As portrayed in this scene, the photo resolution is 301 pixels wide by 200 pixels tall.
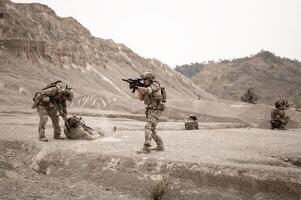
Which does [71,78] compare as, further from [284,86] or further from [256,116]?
[284,86]

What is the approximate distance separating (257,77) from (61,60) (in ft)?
192

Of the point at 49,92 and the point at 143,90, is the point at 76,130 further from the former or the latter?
the point at 143,90

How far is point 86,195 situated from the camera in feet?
24.5

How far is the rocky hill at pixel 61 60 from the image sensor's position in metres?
41.0

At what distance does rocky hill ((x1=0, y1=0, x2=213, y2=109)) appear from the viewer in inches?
1615

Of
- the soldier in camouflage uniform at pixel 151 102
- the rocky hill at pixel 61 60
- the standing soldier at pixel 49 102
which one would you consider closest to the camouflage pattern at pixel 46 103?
the standing soldier at pixel 49 102

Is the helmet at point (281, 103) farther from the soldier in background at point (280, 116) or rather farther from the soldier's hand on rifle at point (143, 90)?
the soldier's hand on rifle at point (143, 90)

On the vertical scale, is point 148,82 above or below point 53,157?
above

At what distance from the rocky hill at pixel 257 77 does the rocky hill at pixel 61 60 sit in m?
20.2

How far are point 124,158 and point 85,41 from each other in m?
61.9

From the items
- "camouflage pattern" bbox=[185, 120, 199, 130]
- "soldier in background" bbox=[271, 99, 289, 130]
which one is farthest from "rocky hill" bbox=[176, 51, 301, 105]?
"camouflage pattern" bbox=[185, 120, 199, 130]

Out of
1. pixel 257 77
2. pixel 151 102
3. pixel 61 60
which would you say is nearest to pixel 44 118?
pixel 151 102

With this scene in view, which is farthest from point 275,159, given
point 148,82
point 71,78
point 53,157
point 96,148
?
point 71,78

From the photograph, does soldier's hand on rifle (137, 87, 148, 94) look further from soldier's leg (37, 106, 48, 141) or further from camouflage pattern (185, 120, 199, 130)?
camouflage pattern (185, 120, 199, 130)
